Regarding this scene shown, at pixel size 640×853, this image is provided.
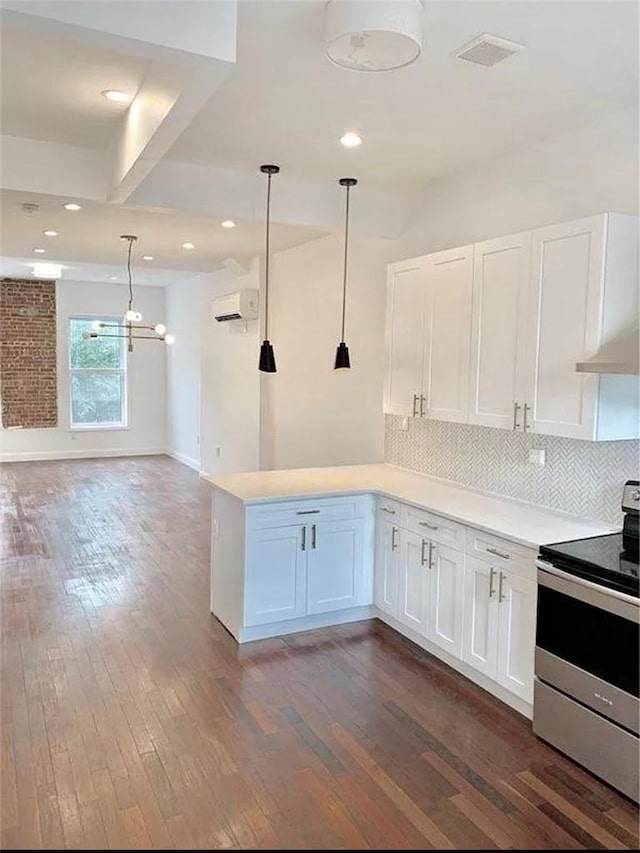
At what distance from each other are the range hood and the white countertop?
2.65 ft

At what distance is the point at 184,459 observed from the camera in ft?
34.3

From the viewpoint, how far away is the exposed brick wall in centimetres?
1026

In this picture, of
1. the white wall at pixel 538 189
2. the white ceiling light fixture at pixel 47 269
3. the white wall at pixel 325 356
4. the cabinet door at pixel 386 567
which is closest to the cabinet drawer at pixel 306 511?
the cabinet door at pixel 386 567

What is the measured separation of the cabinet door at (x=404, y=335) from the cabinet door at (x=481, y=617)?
4.03 feet

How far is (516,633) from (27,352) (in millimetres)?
9513

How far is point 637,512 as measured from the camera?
2932 mm

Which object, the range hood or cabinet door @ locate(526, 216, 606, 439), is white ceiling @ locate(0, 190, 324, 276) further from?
the range hood

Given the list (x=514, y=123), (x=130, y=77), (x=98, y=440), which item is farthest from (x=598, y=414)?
(x=98, y=440)

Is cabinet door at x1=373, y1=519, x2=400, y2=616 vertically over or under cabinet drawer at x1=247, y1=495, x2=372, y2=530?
under

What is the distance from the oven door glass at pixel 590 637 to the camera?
2.48m

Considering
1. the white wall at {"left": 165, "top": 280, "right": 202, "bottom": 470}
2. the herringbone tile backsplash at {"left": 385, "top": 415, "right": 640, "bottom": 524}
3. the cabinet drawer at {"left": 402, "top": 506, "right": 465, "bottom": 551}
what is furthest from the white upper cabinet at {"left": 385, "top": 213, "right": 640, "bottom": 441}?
the white wall at {"left": 165, "top": 280, "right": 202, "bottom": 470}

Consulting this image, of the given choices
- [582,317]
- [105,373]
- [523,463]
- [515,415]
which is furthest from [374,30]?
[105,373]

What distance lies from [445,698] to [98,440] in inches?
357

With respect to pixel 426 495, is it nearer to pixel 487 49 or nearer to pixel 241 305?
pixel 487 49
